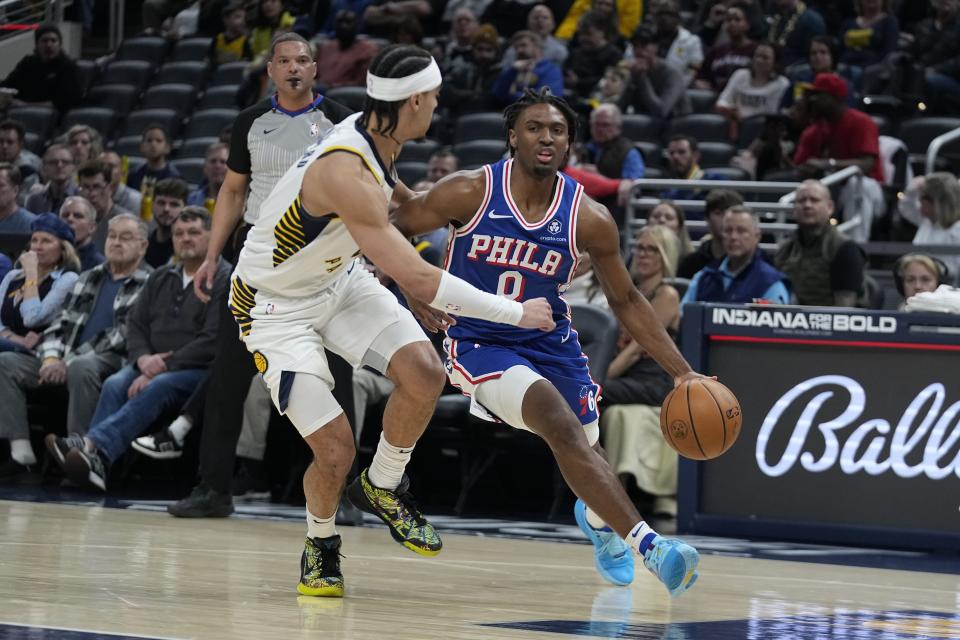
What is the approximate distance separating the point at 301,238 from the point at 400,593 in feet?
4.06

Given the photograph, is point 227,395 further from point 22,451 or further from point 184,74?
point 184,74

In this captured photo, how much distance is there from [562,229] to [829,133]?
5805mm

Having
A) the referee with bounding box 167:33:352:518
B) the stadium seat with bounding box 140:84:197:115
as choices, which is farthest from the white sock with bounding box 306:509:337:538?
the stadium seat with bounding box 140:84:197:115

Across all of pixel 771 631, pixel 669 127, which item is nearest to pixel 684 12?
pixel 669 127

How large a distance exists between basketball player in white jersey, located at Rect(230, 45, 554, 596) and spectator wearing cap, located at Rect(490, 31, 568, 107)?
766 centimetres

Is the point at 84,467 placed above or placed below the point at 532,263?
below

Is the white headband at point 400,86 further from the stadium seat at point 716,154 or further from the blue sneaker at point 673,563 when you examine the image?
the stadium seat at point 716,154

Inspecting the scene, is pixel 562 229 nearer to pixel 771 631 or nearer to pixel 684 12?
pixel 771 631

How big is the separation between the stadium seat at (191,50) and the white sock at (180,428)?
8.91 meters

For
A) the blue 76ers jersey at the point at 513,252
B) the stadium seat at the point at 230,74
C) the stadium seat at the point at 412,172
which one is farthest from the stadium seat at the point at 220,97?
the blue 76ers jersey at the point at 513,252

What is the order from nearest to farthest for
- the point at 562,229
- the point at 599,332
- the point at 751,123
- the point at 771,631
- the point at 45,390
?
the point at 771,631
the point at 562,229
the point at 599,332
the point at 45,390
the point at 751,123

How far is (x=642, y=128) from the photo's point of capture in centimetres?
1251

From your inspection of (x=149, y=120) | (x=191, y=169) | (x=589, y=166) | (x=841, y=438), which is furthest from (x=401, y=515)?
(x=149, y=120)

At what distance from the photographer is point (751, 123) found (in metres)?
12.2
